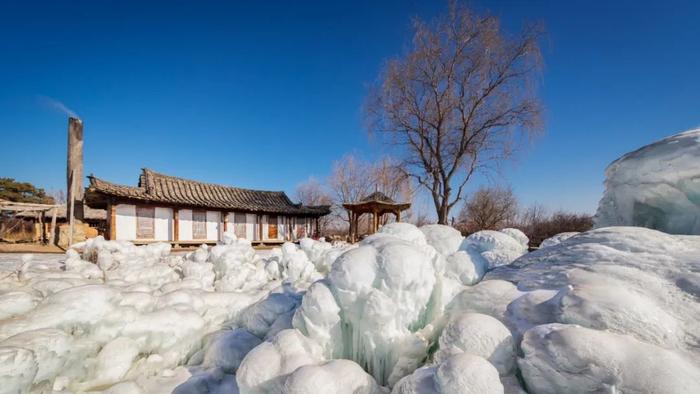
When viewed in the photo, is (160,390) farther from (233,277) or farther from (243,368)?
(233,277)

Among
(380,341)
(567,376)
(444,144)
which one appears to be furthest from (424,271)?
(444,144)

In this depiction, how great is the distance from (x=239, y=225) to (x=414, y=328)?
14.0 m

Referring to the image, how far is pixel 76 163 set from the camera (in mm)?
12711

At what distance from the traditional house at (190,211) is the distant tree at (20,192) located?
13.4 m

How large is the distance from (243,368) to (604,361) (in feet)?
6.46

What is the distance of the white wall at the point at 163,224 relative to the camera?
11859 millimetres

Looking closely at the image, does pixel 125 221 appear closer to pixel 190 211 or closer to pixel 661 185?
pixel 190 211

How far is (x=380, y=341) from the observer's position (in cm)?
204

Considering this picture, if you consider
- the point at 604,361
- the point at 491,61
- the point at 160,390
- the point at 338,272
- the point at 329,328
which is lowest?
the point at 160,390

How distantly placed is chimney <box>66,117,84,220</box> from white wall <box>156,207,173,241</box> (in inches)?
150

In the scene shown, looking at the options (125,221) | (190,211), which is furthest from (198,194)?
(125,221)

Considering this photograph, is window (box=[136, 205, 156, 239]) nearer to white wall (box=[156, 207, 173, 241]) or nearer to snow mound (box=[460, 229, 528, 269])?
white wall (box=[156, 207, 173, 241])

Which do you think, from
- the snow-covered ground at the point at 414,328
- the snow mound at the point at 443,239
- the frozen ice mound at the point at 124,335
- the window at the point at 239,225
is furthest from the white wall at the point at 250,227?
the snow mound at the point at 443,239

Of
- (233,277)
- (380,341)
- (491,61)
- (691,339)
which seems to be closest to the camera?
(691,339)
